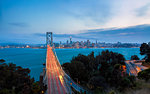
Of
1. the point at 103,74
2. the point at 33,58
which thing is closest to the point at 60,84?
the point at 103,74

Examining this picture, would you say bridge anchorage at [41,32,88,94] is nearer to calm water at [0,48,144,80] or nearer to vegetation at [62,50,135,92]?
vegetation at [62,50,135,92]

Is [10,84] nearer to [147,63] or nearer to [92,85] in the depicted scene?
[92,85]

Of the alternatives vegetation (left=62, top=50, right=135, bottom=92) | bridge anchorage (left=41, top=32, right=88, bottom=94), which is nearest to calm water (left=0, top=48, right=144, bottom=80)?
bridge anchorage (left=41, top=32, right=88, bottom=94)

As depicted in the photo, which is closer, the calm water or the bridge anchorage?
the bridge anchorage

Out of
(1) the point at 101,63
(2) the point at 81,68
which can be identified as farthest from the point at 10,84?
(1) the point at 101,63

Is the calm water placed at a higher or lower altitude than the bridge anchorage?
lower

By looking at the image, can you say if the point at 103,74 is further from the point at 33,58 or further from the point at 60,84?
the point at 33,58

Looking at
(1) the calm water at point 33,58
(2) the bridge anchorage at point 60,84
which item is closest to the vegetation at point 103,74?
(2) the bridge anchorage at point 60,84

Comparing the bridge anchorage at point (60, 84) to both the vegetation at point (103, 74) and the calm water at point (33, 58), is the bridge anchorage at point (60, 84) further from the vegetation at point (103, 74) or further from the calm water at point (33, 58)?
the calm water at point (33, 58)

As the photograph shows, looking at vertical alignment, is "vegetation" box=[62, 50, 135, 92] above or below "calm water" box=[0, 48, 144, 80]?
above
